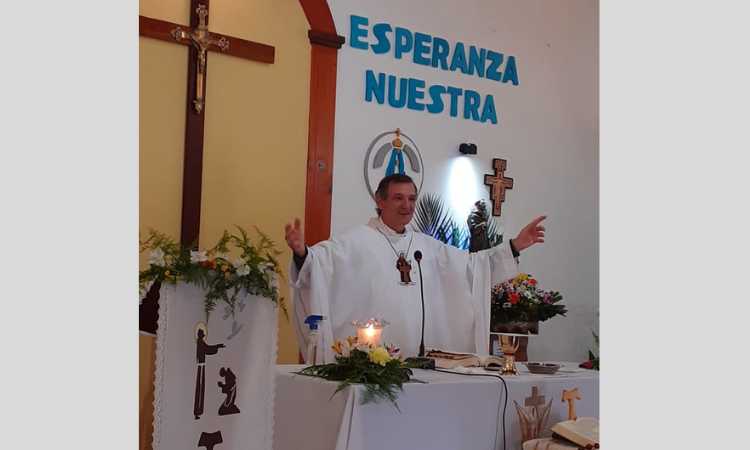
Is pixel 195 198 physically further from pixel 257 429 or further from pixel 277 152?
pixel 257 429

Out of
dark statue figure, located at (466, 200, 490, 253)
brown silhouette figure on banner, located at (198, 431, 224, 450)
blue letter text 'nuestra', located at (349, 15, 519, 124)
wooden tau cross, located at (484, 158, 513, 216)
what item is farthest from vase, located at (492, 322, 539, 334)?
brown silhouette figure on banner, located at (198, 431, 224, 450)

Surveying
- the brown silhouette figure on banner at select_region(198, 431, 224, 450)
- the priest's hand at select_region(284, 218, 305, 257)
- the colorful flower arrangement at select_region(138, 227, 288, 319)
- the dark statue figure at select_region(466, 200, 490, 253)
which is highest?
the dark statue figure at select_region(466, 200, 490, 253)

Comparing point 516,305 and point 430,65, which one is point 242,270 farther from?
point 430,65

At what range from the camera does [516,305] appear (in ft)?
23.6

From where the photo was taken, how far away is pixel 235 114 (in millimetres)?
7207

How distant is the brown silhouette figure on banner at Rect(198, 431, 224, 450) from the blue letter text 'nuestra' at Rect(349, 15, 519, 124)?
4.07m

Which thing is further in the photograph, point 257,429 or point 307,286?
point 307,286

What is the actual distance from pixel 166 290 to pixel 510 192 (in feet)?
17.2

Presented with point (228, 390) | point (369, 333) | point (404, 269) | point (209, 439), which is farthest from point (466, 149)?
point (209, 439)

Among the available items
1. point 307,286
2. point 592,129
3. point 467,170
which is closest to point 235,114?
point 307,286

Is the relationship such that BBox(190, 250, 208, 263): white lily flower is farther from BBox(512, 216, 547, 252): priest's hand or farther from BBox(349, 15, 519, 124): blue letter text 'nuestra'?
BBox(349, 15, 519, 124): blue letter text 'nuestra'

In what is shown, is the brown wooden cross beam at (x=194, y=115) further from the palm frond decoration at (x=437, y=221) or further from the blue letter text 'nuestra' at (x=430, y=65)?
the palm frond decoration at (x=437, y=221)

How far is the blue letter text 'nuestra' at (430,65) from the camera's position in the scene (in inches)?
318

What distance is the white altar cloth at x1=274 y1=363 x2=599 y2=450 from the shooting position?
4453 millimetres
